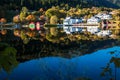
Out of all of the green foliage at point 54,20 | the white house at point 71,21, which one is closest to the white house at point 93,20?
the white house at point 71,21

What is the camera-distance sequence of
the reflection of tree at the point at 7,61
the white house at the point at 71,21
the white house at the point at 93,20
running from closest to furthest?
1. the reflection of tree at the point at 7,61
2. the white house at the point at 71,21
3. the white house at the point at 93,20

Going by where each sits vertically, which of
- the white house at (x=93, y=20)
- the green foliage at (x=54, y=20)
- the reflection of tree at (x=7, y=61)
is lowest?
the white house at (x=93, y=20)

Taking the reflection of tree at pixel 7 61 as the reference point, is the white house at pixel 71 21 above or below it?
below

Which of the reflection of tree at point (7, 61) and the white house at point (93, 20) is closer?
the reflection of tree at point (7, 61)

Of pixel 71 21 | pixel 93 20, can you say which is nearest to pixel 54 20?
pixel 71 21

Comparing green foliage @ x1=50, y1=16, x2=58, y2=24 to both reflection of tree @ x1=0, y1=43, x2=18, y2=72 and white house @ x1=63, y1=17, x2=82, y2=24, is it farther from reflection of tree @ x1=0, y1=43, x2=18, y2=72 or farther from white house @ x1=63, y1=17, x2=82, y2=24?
reflection of tree @ x1=0, y1=43, x2=18, y2=72

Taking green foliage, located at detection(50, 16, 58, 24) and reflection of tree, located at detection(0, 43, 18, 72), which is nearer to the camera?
reflection of tree, located at detection(0, 43, 18, 72)

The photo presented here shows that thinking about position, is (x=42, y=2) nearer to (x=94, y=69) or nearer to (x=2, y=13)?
(x=2, y=13)

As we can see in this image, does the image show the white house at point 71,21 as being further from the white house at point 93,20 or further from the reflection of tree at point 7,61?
the reflection of tree at point 7,61

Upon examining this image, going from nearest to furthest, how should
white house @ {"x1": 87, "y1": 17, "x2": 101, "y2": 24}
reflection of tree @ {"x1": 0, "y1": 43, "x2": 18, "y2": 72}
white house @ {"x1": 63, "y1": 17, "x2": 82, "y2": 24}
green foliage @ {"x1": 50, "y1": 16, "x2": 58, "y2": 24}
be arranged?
reflection of tree @ {"x1": 0, "y1": 43, "x2": 18, "y2": 72} < white house @ {"x1": 63, "y1": 17, "x2": 82, "y2": 24} < green foliage @ {"x1": 50, "y1": 16, "x2": 58, "y2": 24} < white house @ {"x1": 87, "y1": 17, "x2": 101, "y2": 24}

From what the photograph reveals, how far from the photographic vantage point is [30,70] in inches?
717

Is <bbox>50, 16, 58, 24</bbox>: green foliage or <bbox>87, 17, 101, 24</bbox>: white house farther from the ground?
<bbox>50, 16, 58, 24</bbox>: green foliage

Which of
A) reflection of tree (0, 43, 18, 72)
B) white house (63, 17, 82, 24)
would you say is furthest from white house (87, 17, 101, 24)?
reflection of tree (0, 43, 18, 72)

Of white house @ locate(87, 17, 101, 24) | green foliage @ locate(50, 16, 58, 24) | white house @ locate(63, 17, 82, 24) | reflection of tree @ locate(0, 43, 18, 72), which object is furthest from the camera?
white house @ locate(87, 17, 101, 24)
